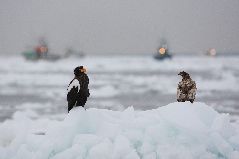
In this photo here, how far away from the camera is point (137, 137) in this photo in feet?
33.2

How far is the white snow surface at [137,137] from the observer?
9.91 metres

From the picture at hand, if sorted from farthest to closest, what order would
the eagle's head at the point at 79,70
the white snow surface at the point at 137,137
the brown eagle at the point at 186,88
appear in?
the brown eagle at the point at 186,88, the eagle's head at the point at 79,70, the white snow surface at the point at 137,137

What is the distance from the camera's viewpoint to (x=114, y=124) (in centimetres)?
1048

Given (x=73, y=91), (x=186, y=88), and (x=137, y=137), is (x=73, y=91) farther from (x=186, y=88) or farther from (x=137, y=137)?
(x=186, y=88)

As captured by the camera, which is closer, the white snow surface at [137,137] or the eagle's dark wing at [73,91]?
the white snow surface at [137,137]

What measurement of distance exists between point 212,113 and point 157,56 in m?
85.9

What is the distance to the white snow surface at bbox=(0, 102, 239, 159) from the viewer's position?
32.5ft

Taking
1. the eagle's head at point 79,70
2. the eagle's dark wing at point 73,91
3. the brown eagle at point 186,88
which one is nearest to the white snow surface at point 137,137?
the eagle's dark wing at point 73,91

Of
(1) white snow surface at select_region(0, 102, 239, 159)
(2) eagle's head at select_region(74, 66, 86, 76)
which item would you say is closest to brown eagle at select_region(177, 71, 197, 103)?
(1) white snow surface at select_region(0, 102, 239, 159)

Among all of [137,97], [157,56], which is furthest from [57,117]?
[157,56]

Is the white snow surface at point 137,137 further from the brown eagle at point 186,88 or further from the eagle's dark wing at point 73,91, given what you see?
the brown eagle at point 186,88

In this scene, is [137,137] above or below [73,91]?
below

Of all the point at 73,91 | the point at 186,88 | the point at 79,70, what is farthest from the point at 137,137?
the point at 186,88

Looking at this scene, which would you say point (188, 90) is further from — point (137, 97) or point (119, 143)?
point (137, 97)
